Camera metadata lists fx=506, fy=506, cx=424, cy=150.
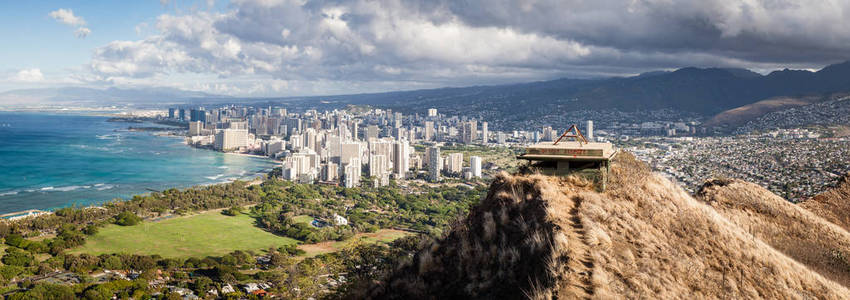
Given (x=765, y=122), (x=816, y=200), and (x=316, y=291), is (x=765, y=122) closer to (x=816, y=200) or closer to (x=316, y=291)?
(x=816, y=200)

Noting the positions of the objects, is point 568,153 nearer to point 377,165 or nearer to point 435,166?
point 435,166

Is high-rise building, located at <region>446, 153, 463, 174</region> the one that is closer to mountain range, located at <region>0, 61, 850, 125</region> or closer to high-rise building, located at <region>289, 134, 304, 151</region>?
high-rise building, located at <region>289, 134, 304, 151</region>

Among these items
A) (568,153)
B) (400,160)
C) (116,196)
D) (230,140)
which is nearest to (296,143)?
(230,140)

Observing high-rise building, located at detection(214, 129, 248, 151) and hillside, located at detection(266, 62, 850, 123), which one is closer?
high-rise building, located at detection(214, 129, 248, 151)

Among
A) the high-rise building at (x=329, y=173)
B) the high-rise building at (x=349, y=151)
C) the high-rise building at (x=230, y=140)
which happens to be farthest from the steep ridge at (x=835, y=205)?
the high-rise building at (x=230, y=140)

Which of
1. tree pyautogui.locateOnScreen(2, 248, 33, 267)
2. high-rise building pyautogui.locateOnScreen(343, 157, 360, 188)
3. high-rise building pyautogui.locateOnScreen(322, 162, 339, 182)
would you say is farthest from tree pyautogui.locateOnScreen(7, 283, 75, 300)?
high-rise building pyautogui.locateOnScreen(322, 162, 339, 182)

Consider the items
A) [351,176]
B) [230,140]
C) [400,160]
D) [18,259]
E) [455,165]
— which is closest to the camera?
[18,259]

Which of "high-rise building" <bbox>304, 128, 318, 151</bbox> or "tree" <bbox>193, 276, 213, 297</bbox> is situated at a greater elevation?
"high-rise building" <bbox>304, 128, 318, 151</bbox>
